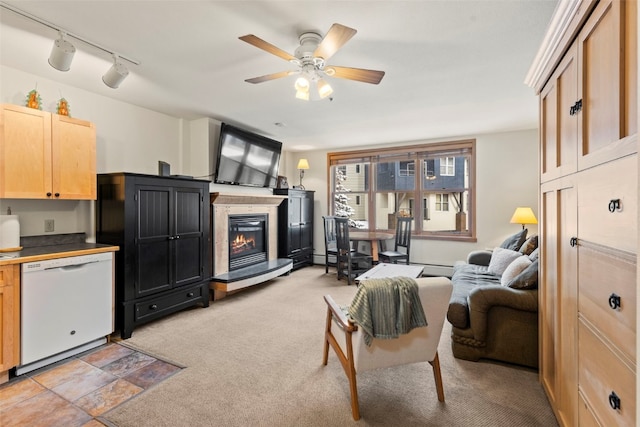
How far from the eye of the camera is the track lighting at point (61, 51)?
214 centimetres

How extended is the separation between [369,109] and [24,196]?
3646 mm

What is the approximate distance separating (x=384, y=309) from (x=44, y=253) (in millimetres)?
2760

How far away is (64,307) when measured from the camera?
8.13 feet

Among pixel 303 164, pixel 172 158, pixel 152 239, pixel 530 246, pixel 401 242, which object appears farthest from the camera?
pixel 303 164

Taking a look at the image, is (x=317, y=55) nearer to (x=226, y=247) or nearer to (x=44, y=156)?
(x=44, y=156)

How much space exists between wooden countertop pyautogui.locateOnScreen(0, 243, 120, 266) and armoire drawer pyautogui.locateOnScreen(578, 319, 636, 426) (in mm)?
3479

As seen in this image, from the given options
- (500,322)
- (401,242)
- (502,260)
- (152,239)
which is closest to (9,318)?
(152,239)

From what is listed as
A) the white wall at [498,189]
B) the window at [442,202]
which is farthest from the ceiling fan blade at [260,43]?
the window at [442,202]

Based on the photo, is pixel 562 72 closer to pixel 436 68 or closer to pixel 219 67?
pixel 436 68

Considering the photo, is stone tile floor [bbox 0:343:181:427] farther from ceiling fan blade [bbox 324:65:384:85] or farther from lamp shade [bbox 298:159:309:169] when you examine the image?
lamp shade [bbox 298:159:309:169]

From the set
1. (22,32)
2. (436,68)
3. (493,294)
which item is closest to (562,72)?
(436,68)

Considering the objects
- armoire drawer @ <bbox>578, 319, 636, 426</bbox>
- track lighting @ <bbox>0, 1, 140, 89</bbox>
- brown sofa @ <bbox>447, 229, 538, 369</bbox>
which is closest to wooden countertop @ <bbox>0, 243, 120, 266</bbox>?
track lighting @ <bbox>0, 1, 140, 89</bbox>

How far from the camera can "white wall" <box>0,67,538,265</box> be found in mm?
2936

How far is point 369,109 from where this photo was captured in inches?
152
